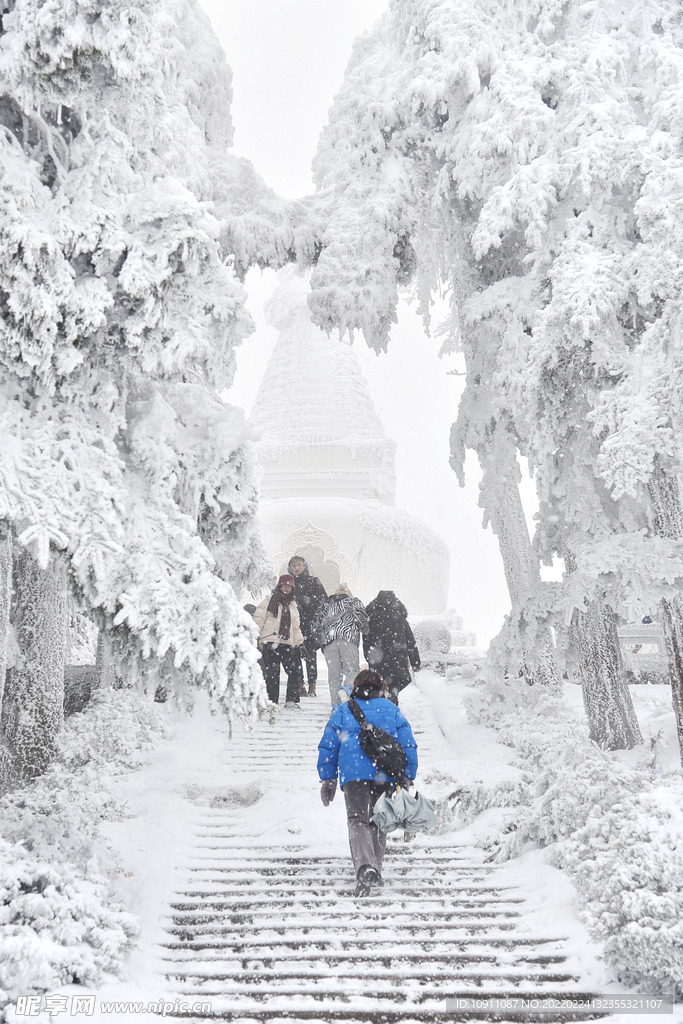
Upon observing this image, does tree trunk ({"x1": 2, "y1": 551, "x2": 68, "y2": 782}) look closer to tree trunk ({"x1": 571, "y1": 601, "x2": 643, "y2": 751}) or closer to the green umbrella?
the green umbrella

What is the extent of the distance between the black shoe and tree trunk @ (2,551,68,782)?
12.3ft

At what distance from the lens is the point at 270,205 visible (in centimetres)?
998

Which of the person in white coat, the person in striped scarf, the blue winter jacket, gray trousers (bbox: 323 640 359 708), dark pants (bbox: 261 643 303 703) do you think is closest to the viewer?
the blue winter jacket

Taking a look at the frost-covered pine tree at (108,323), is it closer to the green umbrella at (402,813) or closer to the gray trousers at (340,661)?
the green umbrella at (402,813)

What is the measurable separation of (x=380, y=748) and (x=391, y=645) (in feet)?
13.4

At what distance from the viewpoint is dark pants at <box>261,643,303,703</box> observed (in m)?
10.5

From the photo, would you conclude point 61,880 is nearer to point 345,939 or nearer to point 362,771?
point 345,939

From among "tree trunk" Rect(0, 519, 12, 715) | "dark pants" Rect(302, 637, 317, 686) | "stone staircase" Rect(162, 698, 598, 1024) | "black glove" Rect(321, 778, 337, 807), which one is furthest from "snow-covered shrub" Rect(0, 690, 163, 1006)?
"dark pants" Rect(302, 637, 317, 686)

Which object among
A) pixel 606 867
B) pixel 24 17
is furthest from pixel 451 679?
pixel 24 17

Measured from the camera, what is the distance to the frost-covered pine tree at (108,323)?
504 centimetres

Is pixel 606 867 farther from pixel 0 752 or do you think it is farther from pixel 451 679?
pixel 451 679

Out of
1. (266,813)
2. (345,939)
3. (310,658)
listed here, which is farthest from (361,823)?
(310,658)

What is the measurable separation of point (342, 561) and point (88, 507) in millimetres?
13863

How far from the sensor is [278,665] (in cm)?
1059
